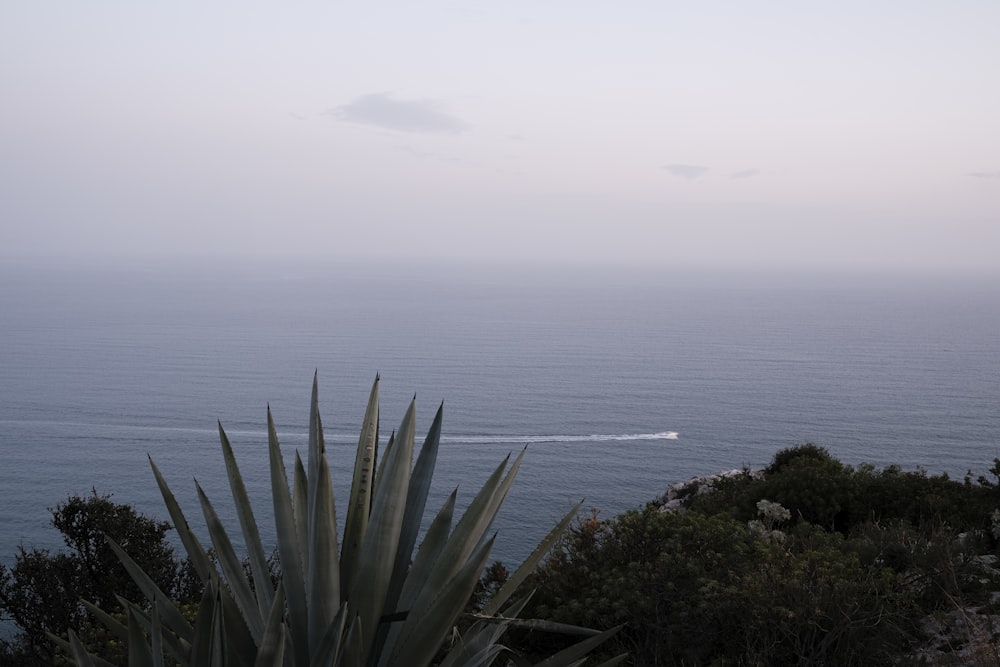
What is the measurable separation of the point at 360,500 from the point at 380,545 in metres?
0.21

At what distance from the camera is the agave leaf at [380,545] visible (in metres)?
2.68

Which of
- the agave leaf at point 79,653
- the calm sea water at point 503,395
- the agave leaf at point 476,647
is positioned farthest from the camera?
the calm sea water at point 503,395

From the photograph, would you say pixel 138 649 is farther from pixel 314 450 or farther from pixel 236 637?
pixel 314 450

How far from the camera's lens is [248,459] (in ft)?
189

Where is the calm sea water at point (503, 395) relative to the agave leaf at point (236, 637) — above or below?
below

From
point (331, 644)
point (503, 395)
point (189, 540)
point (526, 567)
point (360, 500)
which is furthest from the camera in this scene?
point (503, 395)

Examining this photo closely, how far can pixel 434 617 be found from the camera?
8.66 feet

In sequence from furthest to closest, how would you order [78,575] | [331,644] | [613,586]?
[78,575], [613,586], [331,644]

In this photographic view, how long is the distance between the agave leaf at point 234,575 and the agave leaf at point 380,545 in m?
0.48

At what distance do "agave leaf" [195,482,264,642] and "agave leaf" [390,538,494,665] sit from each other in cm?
56

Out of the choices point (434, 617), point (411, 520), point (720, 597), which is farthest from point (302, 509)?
point (720, 597)

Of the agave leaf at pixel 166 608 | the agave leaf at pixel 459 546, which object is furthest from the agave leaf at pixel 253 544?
the agave leaf at pixel 459 546

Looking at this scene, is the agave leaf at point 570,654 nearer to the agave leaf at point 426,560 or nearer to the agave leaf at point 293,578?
the agave leaf at point 426,560

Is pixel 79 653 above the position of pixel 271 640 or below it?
below
